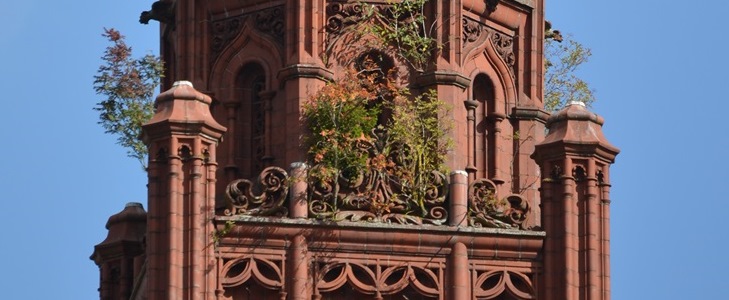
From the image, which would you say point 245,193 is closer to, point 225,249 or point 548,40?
point 225,249

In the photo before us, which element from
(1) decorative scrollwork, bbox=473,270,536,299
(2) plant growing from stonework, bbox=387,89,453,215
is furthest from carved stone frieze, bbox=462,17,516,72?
(1) decorative scrollwork, bbox=473,270,536,299

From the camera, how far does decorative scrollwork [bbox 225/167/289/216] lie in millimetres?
→ 105938

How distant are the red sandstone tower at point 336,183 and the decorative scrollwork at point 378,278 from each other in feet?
0.08

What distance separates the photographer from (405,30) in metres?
108

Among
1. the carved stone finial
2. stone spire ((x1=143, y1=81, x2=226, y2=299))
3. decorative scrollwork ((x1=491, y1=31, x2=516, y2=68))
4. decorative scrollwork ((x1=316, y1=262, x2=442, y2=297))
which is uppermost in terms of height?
the carved stone finial

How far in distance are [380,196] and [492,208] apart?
6.60 ft

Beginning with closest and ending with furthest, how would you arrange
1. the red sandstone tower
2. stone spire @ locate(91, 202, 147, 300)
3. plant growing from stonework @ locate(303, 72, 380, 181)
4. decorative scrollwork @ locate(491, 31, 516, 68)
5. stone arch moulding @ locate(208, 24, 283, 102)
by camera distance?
1. the red sandstone tower
2. plant growing from stonework @ locate(303, 72, 380, 181)
3. stone arch moulding @ locate(208, 24, 283, 102)
4. decorative scrollwork @ locate(491, 31, 516, 68)
5. stone spire @ locate(91, 202, 147, 300)

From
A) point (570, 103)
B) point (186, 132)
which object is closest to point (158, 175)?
point (186, 132)

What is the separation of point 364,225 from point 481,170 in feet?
11.5

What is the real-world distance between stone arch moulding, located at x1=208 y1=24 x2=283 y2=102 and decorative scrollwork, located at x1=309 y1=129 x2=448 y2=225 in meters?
2.70

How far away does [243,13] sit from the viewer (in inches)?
4291

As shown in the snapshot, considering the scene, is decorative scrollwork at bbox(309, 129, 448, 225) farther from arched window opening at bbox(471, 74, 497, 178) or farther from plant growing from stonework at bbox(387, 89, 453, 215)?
arched window opening at bbox(471, 74, 497, 178)

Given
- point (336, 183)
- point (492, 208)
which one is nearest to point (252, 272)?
point (336, 183)

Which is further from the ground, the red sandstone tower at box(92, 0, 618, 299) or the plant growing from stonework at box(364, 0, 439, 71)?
the plant growing from stonework at box(364, 0, 439, 71)
